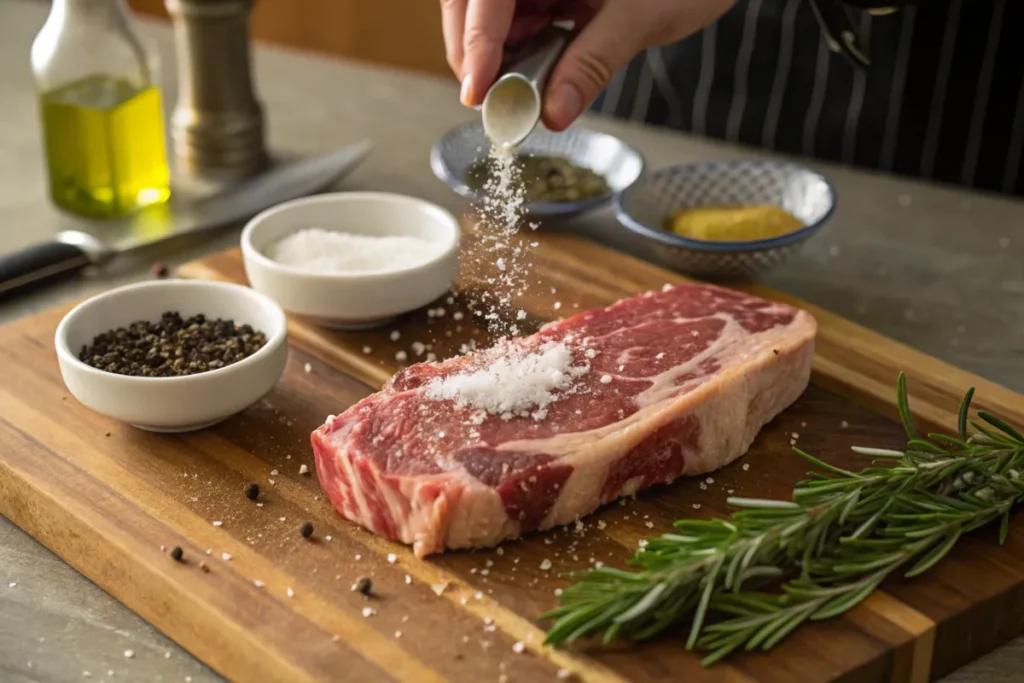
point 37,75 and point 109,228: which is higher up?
point 37,75

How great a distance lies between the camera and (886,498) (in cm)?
174

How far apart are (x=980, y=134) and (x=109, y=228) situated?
2.17m

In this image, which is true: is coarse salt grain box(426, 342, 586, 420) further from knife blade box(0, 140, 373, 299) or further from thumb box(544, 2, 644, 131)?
knife blade box(0, 140, 373, 299)

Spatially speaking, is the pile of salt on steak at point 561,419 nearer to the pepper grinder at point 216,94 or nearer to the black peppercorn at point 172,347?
the black peppercorn at point 172,347

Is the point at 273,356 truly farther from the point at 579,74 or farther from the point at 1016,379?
Result: the point at 1016,379

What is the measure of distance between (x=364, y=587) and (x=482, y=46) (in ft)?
3.08

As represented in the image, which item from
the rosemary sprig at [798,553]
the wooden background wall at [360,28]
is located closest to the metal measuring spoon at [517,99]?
the rosemary sprig at [798,553]

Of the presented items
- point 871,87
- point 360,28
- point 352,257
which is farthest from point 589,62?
point 360,28

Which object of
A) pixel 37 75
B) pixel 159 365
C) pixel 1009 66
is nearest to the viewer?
pixel 159 365

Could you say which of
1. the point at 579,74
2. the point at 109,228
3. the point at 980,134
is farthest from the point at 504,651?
the point at 980,134

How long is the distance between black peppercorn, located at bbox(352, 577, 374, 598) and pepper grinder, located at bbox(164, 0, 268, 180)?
5.59 ft

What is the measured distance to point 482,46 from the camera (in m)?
2.11

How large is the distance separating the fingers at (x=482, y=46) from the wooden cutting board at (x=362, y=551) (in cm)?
50

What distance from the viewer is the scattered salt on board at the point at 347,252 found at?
2.38 metres
